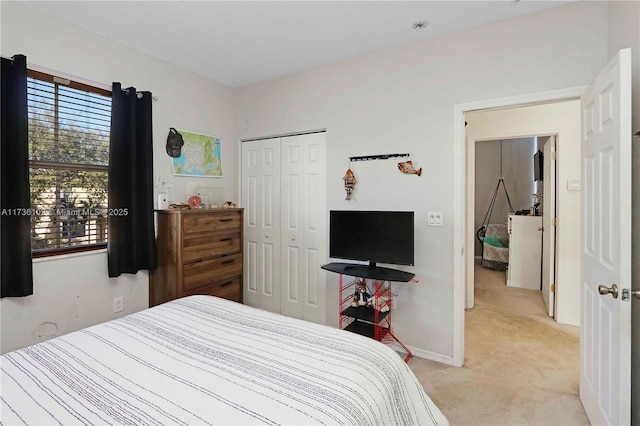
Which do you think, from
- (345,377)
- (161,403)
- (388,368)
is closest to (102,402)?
(161,403)

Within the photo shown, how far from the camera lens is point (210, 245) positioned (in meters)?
3.08

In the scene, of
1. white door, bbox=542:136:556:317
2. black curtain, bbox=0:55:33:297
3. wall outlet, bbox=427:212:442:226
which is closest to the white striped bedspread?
black curtain, bbox=0:55:33:297

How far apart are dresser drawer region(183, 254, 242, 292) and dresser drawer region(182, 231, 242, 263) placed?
0.19 ft

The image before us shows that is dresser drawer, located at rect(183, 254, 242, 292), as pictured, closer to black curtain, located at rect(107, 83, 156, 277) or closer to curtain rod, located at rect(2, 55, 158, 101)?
black curtain, located at rect(107, 83, 156, 277)

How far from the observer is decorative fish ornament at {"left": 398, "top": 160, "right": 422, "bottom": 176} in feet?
8.80

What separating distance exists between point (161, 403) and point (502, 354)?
2744 millimetres

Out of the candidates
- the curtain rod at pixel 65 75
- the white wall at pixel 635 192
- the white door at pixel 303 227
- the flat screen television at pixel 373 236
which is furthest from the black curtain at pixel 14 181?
A: the white wall at pixel 635 192

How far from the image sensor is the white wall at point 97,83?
2.17 meters

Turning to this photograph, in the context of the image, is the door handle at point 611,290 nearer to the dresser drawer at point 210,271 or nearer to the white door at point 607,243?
the white door at point 607,243

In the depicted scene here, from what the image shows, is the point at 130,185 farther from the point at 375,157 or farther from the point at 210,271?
the point at 375,157

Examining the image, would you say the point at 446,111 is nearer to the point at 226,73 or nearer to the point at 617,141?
the point at 617,141

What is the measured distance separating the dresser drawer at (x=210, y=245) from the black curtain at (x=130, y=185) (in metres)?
0.31

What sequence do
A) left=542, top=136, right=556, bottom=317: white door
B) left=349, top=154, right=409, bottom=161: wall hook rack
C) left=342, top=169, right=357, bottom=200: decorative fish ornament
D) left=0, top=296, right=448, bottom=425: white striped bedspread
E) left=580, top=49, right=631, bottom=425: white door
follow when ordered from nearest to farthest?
left=0, top=296, right=448, bottom=425: white striped bedspread, left=580, top=49, right=631, bottom=425: white door, left=349, top=154, right=409, bottom=161: wall hook rack, left=342, top=169, right=357, bottom=200: decorative fish ornament, left=542, top=136, right=556, bottom=317: white door

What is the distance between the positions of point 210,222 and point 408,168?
1.91 metres
